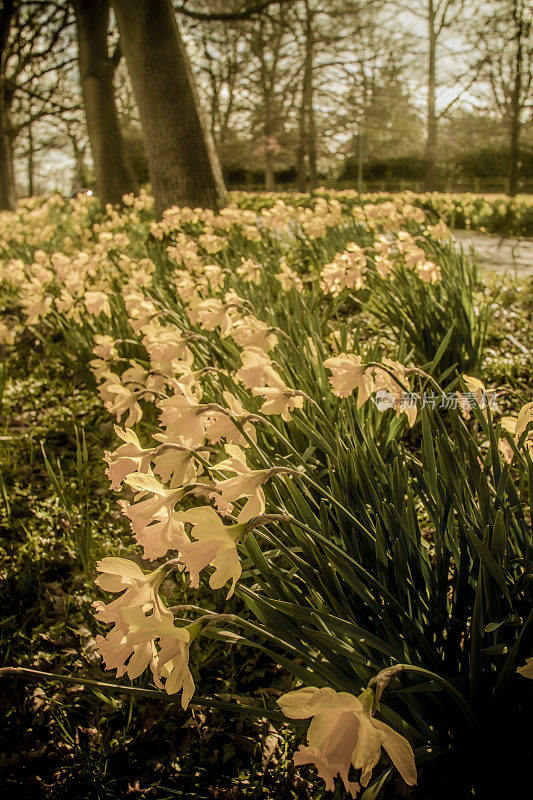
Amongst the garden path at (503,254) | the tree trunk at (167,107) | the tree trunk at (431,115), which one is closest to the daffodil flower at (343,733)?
the garden path at (503,254)

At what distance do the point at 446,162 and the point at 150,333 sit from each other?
101 ft

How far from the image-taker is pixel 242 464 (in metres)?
0.90

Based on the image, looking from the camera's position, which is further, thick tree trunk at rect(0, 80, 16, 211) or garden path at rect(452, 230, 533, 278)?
thick tree trunk at rect(0, 80, 16, 211)

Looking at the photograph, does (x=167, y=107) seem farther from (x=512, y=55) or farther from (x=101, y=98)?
(x=512, y=55)

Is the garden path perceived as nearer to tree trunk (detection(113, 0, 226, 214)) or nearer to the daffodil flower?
tree trunk (detection(113, 0, 226, 214))

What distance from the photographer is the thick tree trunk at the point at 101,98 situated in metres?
8.48

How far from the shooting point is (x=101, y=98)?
848 centimetres

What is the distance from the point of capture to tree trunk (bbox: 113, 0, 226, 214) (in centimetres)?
543

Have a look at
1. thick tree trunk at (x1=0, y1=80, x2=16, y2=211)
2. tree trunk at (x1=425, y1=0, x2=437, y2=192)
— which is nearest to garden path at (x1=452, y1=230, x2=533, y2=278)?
tree trunk at (x1=425, y1=0, x2=437, y2=192)

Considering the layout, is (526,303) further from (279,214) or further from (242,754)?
(242,754)

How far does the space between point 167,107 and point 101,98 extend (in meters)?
3.87

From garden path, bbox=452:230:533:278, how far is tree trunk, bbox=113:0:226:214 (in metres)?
2.83

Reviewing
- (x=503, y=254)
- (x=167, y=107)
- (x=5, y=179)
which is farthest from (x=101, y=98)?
(x=5, y=179)

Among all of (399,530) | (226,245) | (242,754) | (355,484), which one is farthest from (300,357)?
(226,245)
